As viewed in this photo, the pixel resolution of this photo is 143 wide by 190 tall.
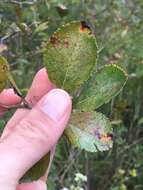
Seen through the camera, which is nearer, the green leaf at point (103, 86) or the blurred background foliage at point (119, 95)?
the green leaf at point (103, 86)

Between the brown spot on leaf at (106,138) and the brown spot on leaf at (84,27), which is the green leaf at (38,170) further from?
the brown spot on leaf at (84,27)

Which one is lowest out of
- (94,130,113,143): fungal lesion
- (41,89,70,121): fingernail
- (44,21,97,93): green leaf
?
(94,130,113,143): fungal lesion

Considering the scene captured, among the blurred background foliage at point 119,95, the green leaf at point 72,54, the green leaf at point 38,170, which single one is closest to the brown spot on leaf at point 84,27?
the green leaf at point 72,54

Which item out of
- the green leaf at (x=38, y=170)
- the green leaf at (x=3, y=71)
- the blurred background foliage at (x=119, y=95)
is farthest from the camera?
the blurred background foliage at (x=119, y=95)

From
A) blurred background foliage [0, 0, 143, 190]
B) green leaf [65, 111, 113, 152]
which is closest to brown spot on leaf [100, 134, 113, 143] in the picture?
green leaf [65, 111, 113, 152]

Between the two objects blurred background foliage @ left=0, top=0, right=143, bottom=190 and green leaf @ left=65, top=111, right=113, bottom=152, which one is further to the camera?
blurred background foliage @ left=0, top=0, right=143, bottom=190

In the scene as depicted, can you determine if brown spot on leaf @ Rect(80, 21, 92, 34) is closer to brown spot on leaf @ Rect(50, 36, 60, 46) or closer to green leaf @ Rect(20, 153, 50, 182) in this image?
brown spot on leaf @ Rect(50, 36, 60, 46)

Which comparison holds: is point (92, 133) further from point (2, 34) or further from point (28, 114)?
point (2, 34)
